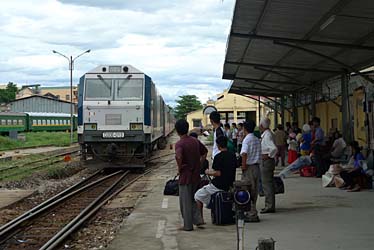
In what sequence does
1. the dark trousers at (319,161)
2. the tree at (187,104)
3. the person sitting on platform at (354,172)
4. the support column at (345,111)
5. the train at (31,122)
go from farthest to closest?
the tree at (187,104)
the train at (31,122)
the support column at (345,111)
the dark trousers at (319,161)
the person sitting on platform at (354,172)

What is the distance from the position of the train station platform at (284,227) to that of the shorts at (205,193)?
472 mm

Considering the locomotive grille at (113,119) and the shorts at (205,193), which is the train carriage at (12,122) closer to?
the locomotive grille at (113,119)

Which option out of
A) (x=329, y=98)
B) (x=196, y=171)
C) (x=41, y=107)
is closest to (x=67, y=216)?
(x=196, y=171)

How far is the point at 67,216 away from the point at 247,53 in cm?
772

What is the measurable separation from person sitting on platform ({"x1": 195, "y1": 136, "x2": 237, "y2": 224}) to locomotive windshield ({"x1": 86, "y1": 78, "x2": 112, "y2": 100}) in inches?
465

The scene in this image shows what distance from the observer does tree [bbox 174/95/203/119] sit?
111 metres

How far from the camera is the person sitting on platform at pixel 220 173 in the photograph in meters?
9.09

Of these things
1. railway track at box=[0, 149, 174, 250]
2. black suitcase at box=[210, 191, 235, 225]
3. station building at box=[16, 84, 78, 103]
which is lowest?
railway track at box=[0, 149, 174, 250]

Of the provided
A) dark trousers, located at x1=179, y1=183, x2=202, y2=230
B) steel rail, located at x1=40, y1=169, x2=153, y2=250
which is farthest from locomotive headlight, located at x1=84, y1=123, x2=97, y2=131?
dark trousers, located at x1=179, y1=183, x2=202, y2=230

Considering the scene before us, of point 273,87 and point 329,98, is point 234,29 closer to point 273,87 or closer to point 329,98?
point 329,98

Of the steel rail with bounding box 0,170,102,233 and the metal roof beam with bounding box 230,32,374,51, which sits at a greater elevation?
the metal roof beam with bounding box 230,32,374,51

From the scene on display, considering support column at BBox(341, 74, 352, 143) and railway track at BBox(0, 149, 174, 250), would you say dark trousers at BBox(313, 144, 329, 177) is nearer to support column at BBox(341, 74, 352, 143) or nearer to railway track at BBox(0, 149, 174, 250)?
support column at BBox(341, 74, 352, 143)

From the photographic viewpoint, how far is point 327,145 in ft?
54.5

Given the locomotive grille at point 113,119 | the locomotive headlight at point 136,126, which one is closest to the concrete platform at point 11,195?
the locomotive grille at point 113,119
